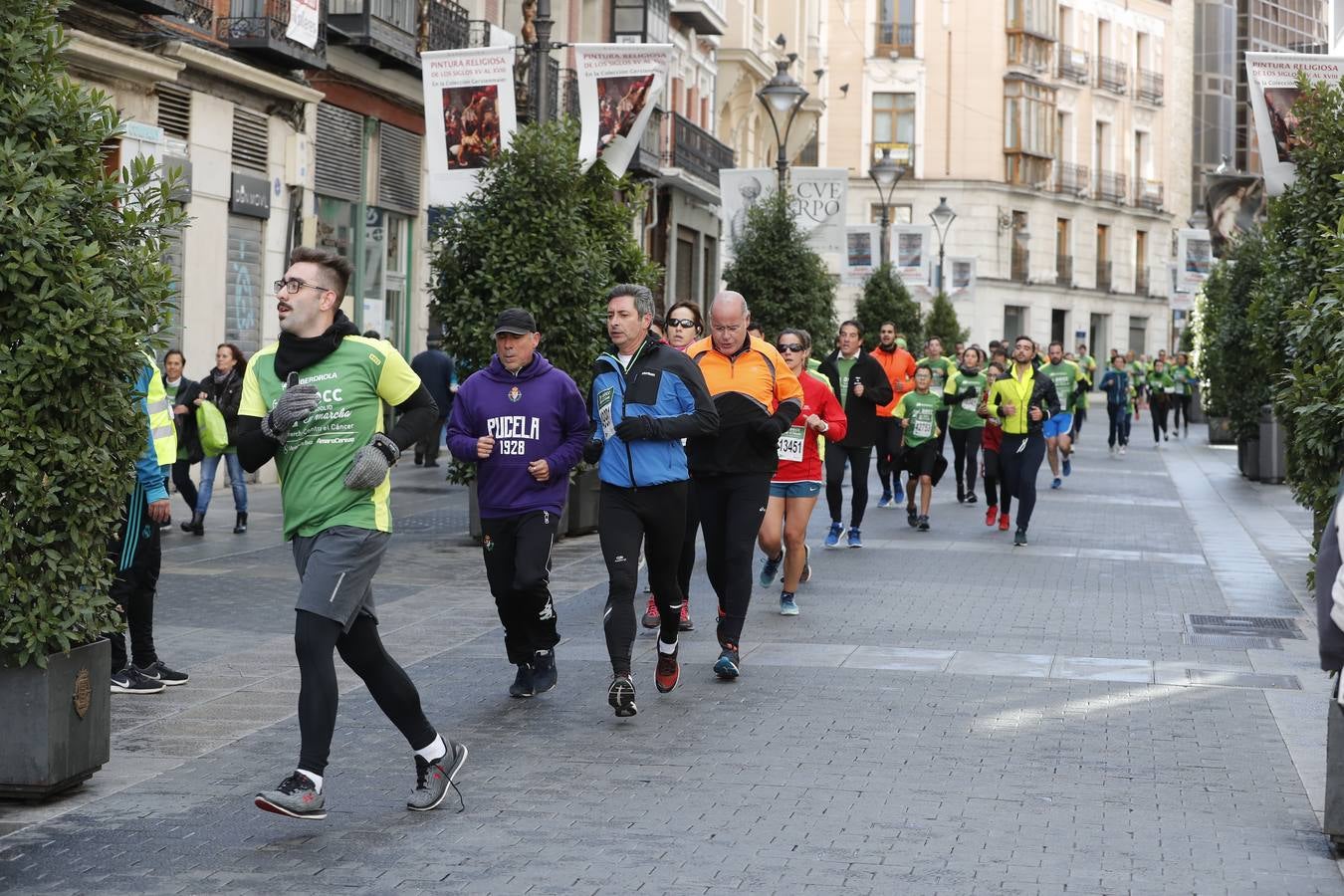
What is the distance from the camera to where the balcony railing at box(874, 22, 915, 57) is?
72.2 meters

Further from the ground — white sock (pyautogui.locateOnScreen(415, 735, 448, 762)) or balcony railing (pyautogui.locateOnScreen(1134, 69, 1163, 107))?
balcony railing (pyautogui.locateOnScreen(1134, 69, 1163, 107))

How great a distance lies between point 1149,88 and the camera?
261 ft

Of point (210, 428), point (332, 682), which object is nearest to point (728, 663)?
point (332, 682)

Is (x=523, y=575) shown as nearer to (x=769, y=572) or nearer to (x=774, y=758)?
(x=774, y=758)

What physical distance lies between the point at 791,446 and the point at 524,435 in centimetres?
366

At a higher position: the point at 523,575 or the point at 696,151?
the point at 696,151

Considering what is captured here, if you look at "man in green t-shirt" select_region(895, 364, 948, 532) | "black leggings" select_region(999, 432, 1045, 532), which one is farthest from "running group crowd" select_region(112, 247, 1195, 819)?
"man in green t-shirt" select_region(895, 364, 948, 532)

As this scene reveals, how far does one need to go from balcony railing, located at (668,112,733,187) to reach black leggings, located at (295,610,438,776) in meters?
34.2

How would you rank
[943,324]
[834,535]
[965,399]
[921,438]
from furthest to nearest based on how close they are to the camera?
[943,324] < [965,399] < [921,438] < [834,535]

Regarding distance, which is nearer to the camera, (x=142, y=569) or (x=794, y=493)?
(x=142, y=569)

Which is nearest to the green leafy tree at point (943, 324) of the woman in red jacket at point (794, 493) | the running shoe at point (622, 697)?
the woman in red jacket at point (794, 493)

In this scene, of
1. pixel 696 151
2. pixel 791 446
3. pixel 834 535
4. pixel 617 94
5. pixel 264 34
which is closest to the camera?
pixel 791 446

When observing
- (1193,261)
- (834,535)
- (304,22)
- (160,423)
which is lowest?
(834,535)

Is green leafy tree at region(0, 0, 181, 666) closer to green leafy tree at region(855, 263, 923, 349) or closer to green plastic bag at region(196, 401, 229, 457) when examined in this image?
green plastic bag at region(196, 401, 229, 457)
